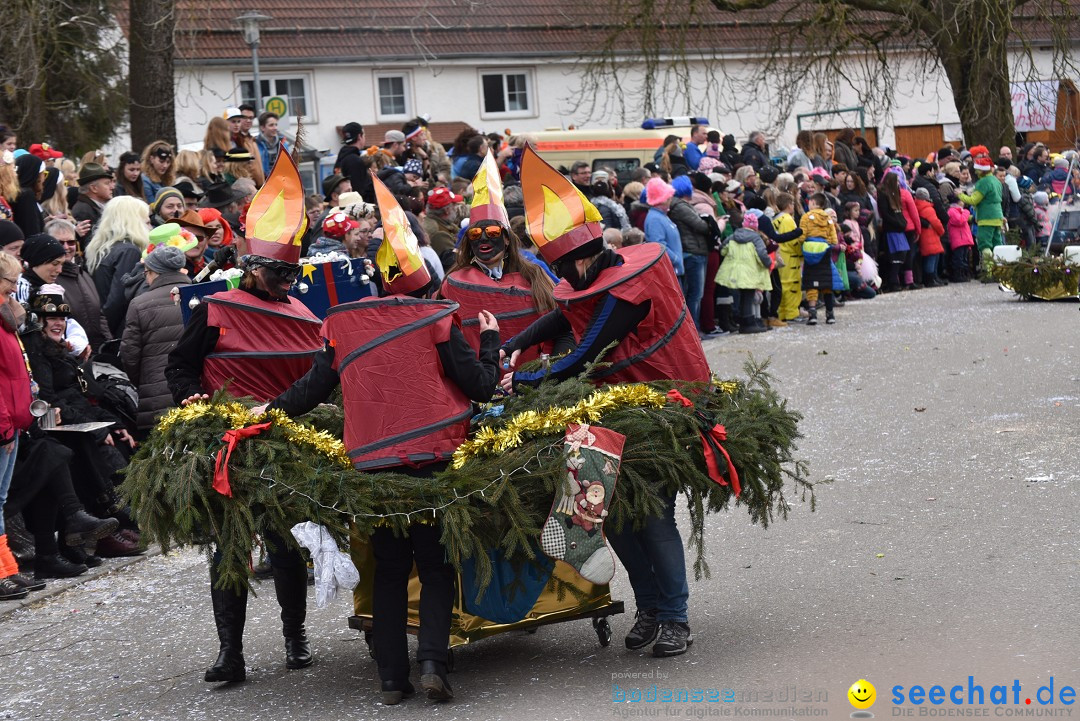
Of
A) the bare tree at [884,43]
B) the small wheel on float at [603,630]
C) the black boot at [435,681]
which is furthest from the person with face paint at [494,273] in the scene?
the bare tree at [884,43]

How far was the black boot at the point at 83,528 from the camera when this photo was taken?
8578 mm

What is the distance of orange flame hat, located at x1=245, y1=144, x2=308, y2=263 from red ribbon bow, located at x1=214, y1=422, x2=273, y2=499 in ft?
2.82

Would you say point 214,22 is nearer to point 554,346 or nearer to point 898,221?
point 898,221

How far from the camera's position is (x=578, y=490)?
18.6ft

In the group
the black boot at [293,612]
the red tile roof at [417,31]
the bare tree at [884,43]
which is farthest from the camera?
the red tile roof at [417,31]

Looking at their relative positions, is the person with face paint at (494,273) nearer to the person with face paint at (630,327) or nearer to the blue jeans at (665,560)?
the person with face paint at (630,327)

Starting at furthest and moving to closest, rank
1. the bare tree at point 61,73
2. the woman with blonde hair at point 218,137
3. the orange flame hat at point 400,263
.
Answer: the bare tree at point 61,73
the woman with blonde hair at point 218,137
the orange flame hat at point 400,263

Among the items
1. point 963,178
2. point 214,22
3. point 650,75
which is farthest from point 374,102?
point 963,178

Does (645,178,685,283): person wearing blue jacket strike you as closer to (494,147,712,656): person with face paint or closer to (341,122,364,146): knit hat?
(341,122,364,146): knit hat

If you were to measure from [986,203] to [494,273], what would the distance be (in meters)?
17.5

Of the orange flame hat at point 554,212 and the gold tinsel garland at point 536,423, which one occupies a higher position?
the orange flame hat at point 554,212

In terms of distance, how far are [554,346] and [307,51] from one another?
2973cm

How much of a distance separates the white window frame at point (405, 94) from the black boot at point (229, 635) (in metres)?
31.0

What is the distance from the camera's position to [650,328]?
6371 millimetres
